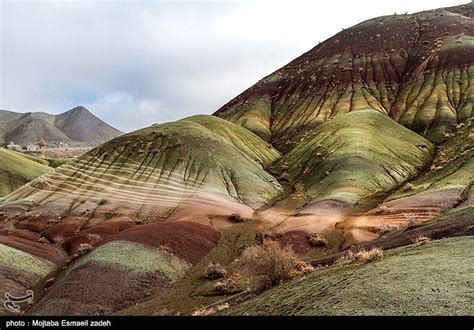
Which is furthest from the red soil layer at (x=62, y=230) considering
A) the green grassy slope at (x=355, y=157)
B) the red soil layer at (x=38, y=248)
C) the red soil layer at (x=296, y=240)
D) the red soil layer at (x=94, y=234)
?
the green grassy slope at (x=355, y=157)

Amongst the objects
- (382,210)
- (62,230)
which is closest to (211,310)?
(382,210)

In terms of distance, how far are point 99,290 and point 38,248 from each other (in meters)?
18.3

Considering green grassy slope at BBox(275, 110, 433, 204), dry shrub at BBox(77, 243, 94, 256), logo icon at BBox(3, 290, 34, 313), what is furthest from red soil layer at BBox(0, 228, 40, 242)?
green grassy slope at BBox(275, 110, 433, 204)

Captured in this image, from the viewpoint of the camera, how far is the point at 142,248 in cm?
3900

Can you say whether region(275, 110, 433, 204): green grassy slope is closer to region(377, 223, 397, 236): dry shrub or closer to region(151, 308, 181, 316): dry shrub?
region(377, 223, 397, 236): dry shrub

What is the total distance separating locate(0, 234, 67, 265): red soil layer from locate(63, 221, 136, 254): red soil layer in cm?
121

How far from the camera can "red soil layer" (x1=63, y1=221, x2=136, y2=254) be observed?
1827 inches

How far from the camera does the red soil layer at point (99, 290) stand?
→ 2812 centimetres

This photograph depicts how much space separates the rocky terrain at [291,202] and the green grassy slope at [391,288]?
91 mm

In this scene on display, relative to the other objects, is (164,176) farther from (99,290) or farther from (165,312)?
(165,312)

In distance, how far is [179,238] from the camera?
143ft

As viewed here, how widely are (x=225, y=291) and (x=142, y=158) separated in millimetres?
52647

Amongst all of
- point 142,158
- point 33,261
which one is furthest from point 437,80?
point 33,261

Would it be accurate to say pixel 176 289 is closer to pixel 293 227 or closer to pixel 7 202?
pixel 293 227
